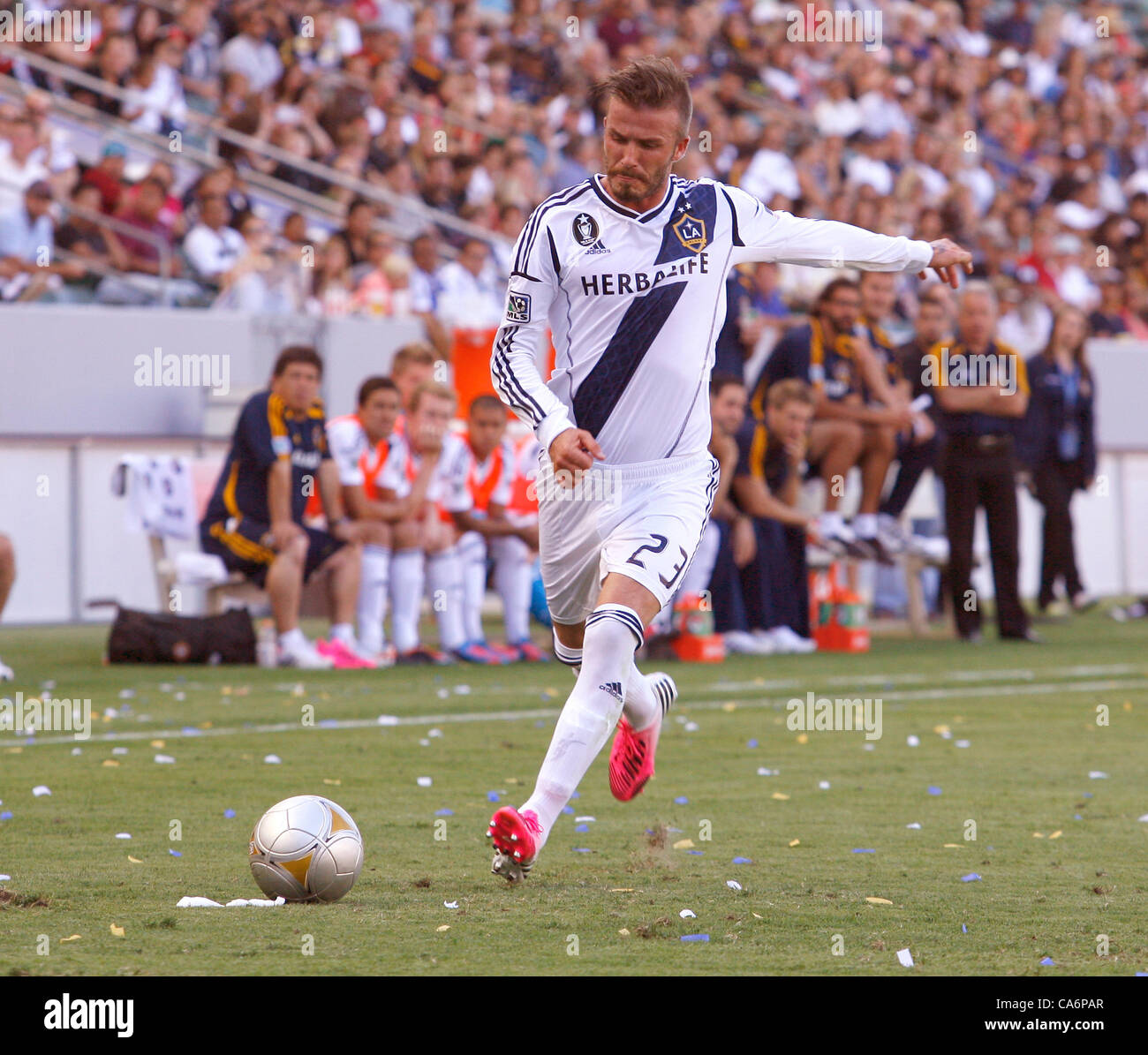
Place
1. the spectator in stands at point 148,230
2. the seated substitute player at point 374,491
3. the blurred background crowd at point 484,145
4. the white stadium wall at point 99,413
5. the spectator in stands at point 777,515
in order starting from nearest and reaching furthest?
1. the seated substitute player at point 374,491
2. the spectator in stands at point 777,515
3. the white stadium wall at point 99,413
4. the spectator in stands at point 148,230
5. the blurred background crowd at point 484,145

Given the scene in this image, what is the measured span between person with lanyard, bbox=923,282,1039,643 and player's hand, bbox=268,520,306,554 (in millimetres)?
5274

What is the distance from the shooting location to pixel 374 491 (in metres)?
12.3

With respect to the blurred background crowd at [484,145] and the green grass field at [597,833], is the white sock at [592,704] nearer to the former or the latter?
the green grass field at [597,833]

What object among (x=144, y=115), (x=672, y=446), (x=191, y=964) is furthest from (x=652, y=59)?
(x=144, y=115)

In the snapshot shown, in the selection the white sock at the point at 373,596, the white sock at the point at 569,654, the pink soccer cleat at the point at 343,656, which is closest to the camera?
the white sock at the point at 569,654

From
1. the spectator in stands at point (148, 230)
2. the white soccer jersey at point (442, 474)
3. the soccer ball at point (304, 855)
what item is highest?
the spectator in stands at point (148, 230)

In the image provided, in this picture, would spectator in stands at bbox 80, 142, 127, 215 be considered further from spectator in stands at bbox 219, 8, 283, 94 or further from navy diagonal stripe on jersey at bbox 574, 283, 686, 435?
navy diagonal stripe on jersey at bbox 574, 283, 686, 435

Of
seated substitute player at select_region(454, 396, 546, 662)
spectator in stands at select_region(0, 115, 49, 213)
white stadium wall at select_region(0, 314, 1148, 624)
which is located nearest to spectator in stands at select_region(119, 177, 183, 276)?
white stadium wall at select_region(0, 314, 1148, 624)

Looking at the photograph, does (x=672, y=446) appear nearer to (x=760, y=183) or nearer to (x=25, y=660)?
(x=25, y=660)

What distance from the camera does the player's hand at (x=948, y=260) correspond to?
568 cm

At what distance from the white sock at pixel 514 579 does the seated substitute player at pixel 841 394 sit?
2201 mm

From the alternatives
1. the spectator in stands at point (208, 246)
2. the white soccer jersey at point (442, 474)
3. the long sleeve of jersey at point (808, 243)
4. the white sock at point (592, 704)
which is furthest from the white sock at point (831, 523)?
the white sock at point (592, 704)

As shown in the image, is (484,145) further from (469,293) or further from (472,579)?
(472,579)
